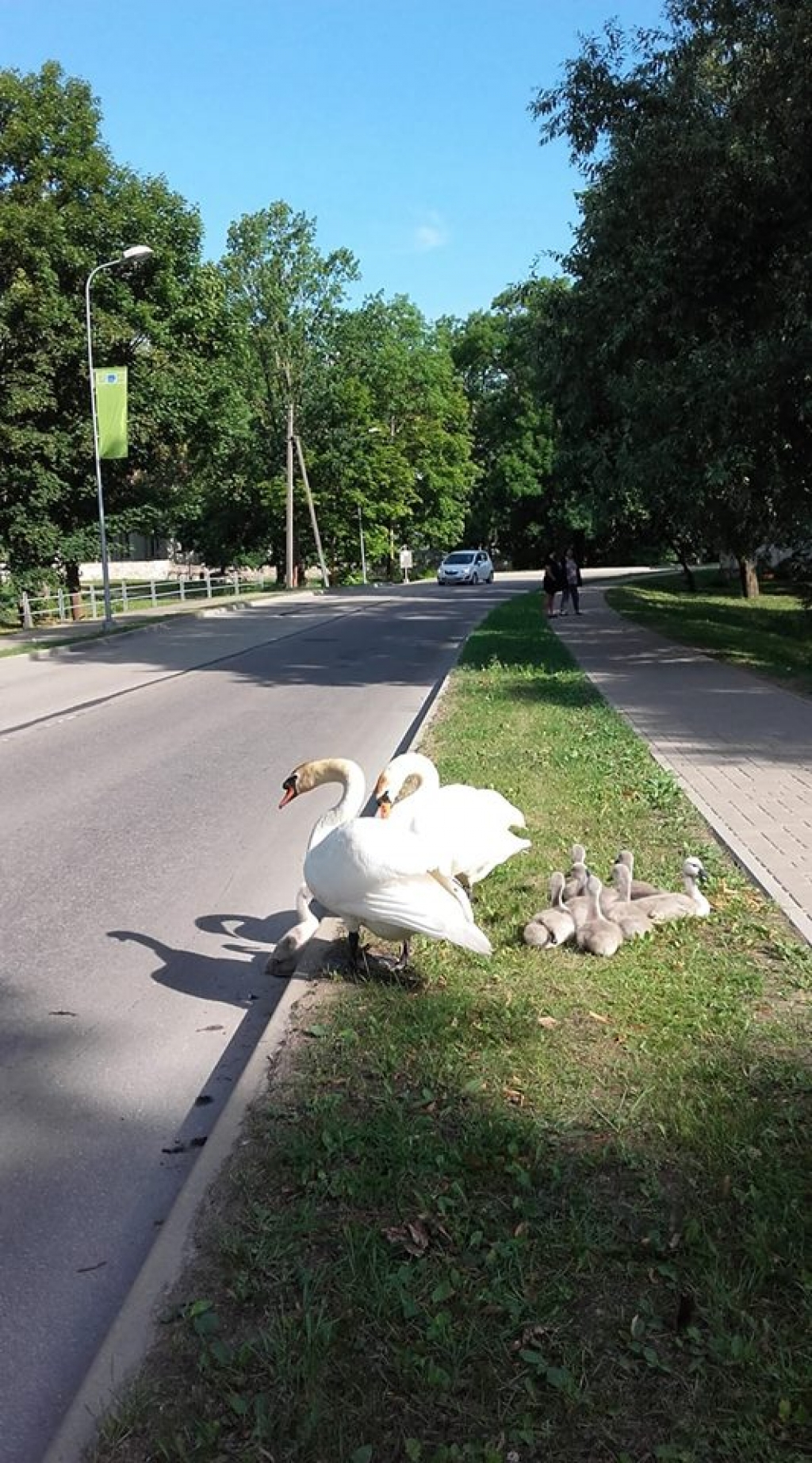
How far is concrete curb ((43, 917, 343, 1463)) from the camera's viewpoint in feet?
7.47

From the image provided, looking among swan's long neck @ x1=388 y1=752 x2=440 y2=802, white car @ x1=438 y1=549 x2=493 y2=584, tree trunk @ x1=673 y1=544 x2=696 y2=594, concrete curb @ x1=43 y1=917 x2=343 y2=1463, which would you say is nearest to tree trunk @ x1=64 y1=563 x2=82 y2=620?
tree trunk @ x1=673 y1=544 x2=696 y2=594

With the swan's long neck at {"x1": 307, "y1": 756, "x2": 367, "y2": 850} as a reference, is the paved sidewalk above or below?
below

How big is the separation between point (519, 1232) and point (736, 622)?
2299 cm

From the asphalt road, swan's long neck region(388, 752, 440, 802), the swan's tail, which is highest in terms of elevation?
swan's long neck region(388, 752, 440, 802)

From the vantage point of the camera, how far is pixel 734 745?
31.5 ft

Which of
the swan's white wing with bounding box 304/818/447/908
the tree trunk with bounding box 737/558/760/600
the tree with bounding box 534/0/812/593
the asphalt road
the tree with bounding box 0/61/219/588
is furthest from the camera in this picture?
the tree trunk with bounding box 737/558/760/600

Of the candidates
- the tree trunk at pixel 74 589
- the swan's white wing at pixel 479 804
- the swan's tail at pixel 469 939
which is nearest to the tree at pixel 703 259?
the swan's white wing at pixel 479 804

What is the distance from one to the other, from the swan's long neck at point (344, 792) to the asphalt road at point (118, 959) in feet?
2.62

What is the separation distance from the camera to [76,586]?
32.7 metres

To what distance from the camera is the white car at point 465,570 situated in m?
52.2

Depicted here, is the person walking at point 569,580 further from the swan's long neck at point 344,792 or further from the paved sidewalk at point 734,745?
the swan's long neck at point 344,792

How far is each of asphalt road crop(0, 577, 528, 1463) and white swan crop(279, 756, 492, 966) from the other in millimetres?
738

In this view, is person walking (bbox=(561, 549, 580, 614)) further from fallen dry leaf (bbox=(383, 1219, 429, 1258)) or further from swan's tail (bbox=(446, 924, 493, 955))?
fallen dry leaf (bbox=(383, 1219, 429, 1258))

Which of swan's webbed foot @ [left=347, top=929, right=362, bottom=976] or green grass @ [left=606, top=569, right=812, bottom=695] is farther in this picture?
green grass @ [left=606, top=569, right=812, bottom=695]
